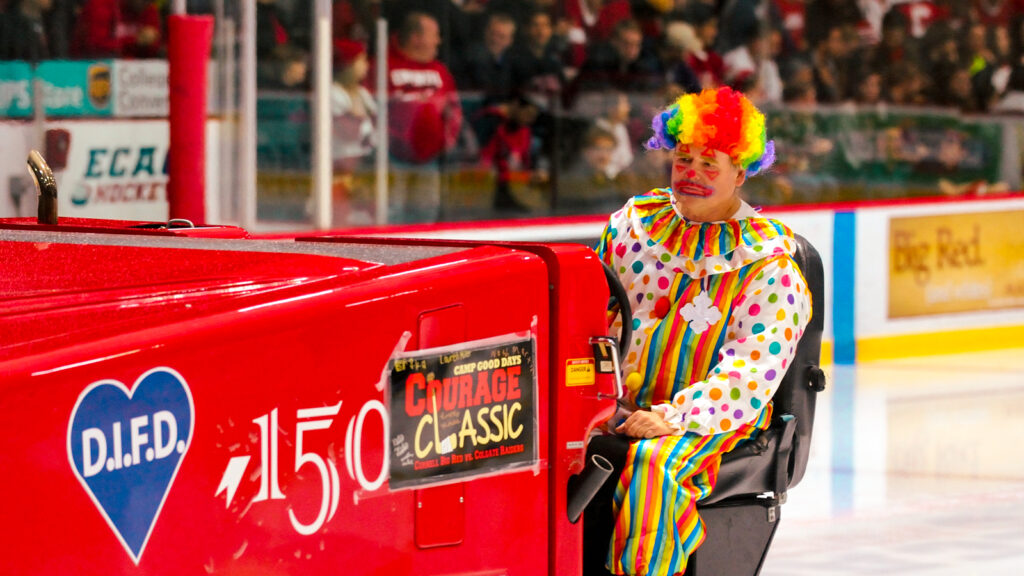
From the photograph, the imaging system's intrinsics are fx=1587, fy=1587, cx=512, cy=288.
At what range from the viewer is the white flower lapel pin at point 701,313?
8.63 feet

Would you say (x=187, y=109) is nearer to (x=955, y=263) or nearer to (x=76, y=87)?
(x=76, y=87)

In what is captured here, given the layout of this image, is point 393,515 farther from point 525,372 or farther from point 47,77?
point 47,77

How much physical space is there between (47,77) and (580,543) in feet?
14.1

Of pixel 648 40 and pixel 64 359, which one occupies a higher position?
pixel 648 40

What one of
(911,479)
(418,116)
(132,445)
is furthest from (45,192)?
(418,116)

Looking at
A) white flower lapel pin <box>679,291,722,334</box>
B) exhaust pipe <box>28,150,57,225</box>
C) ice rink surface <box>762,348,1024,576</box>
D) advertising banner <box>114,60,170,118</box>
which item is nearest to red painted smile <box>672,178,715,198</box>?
white flower lapel pin <box>679,291,722,334</box>

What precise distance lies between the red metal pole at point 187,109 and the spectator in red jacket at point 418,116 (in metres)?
2.43

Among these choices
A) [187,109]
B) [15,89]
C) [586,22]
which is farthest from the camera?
[586,22]

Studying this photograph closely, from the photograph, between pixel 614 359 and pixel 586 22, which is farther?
pixel 586 22

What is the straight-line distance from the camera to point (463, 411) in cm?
188

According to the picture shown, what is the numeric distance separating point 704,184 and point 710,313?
22cm

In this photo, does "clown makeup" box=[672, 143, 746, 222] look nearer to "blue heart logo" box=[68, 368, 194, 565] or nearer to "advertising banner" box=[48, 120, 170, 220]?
"blue heart logo" box=[68, 368, 194, 565]

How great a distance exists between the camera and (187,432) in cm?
157

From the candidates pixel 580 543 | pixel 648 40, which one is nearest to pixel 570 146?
pixel 648 40
